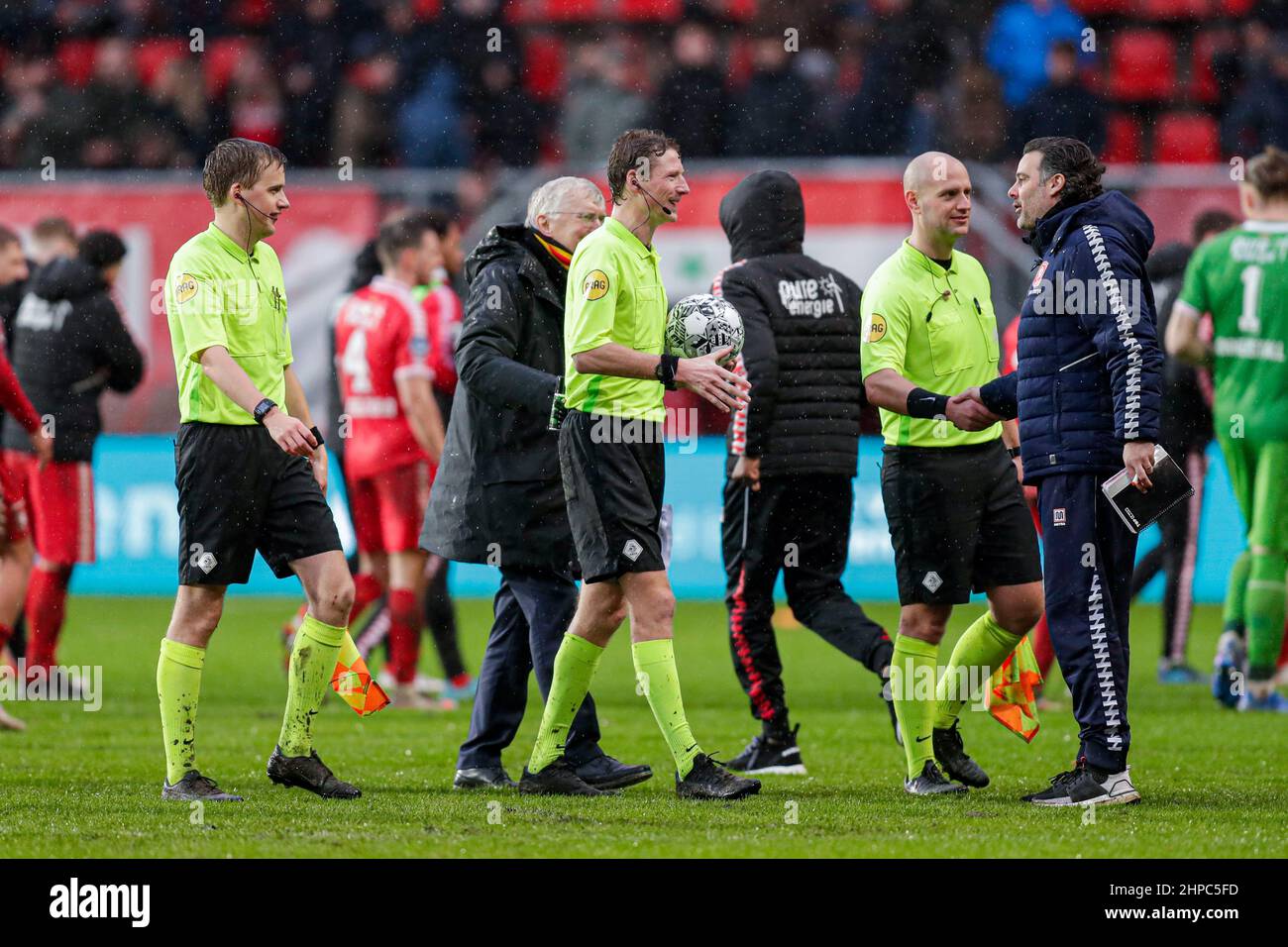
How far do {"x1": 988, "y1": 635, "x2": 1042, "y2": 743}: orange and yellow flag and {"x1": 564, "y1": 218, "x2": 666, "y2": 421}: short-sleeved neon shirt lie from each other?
158 cm

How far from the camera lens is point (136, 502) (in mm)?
15320

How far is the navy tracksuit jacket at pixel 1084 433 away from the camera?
20.3ft

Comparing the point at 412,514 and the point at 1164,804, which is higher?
the point at 412,514

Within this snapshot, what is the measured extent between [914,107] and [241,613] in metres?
7.82

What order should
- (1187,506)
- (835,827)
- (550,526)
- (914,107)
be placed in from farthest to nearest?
(914,107) < (1187,506) < (550,526) < (835,827)

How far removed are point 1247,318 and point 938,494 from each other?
3763 mm

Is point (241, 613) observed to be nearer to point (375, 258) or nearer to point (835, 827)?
point (375, 258)

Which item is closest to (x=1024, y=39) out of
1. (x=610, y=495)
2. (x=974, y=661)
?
(x=974, y=661)

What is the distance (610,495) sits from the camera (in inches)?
248

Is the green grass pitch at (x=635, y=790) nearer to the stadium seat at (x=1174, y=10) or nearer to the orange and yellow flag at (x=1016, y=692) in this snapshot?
the orange and yellow flag at (x=1016, y=692)

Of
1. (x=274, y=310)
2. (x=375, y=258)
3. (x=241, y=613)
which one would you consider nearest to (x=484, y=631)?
(x=241, y=613)

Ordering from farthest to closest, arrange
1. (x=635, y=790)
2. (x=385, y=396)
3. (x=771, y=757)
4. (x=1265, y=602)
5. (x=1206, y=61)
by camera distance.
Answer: (x=1206, y=61) < (x=385, y=396) < (x=1265, y=602) < (x=771, y=757) < (x=635, y=790)

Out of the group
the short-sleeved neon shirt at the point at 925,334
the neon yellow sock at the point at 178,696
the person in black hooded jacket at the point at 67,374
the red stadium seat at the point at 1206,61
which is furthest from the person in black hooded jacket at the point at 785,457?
the red stadium seat at the point at 1206,61

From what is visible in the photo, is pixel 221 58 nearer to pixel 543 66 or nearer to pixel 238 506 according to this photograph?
pixel 543 66
